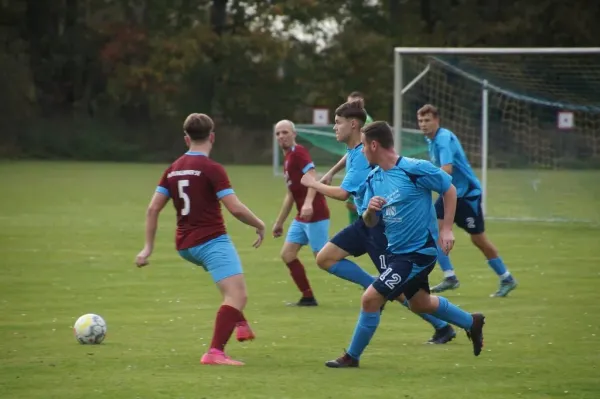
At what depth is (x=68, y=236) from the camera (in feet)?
64.5

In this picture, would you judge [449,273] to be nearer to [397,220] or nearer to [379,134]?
[397,220]

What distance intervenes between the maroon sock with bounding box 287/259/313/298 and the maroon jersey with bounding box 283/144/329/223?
1.48ft

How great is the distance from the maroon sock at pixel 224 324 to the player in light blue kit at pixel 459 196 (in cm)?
464

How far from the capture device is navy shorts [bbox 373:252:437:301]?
28.1 feet

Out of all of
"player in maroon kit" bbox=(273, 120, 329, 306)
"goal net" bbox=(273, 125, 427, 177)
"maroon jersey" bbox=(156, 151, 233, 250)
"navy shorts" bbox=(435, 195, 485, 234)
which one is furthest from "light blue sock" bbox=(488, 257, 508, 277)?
"goal net" bbox=(273, 125, 427, 177)

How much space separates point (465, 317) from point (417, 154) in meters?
18.1

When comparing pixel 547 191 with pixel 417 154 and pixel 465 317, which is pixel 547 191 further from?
pixel 465 317

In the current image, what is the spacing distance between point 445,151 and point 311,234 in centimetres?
169

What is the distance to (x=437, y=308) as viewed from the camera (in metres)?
8.98

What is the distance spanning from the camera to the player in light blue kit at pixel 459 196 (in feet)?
43.1

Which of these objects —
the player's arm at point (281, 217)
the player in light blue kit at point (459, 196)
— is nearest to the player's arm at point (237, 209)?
the player's arm at point (281, 217)

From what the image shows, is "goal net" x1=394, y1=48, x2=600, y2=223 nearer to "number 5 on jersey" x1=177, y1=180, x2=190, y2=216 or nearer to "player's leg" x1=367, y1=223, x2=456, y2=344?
"player's leg" x1=367, y1=223, x2=456, y2=344

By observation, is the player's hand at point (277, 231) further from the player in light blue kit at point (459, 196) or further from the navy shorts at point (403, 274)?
the navy shorts at point (403, 274)

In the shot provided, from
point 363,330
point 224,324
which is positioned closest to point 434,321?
point 363,330
